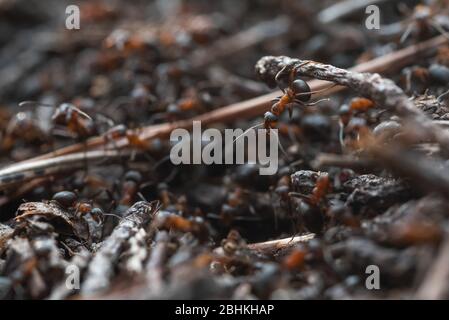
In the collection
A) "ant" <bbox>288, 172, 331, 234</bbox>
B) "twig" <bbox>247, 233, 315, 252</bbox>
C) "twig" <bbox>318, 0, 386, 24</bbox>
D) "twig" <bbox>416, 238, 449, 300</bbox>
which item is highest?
"twig" <bbox>318, 0, 386, 24</bbox>

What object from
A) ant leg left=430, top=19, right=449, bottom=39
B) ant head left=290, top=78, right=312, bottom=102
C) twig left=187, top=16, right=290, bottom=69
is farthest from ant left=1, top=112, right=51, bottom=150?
ant leg left=430, top=19, right=449, bottom=39

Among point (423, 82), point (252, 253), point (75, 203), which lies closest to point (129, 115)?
point (75, 203)

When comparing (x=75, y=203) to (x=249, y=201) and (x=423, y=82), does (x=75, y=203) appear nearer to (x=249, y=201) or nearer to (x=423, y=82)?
(x=249, y=201)

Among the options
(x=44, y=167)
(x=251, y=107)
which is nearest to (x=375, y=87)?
(x=251, y=107)

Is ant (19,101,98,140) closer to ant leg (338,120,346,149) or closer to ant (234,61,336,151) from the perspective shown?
ant (234,61,336,151)

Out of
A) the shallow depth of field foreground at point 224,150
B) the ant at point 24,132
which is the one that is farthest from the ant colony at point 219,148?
the ant at point 24,132

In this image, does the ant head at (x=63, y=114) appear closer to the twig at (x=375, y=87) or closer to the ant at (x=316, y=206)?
the twig at (x=375, y=87)
